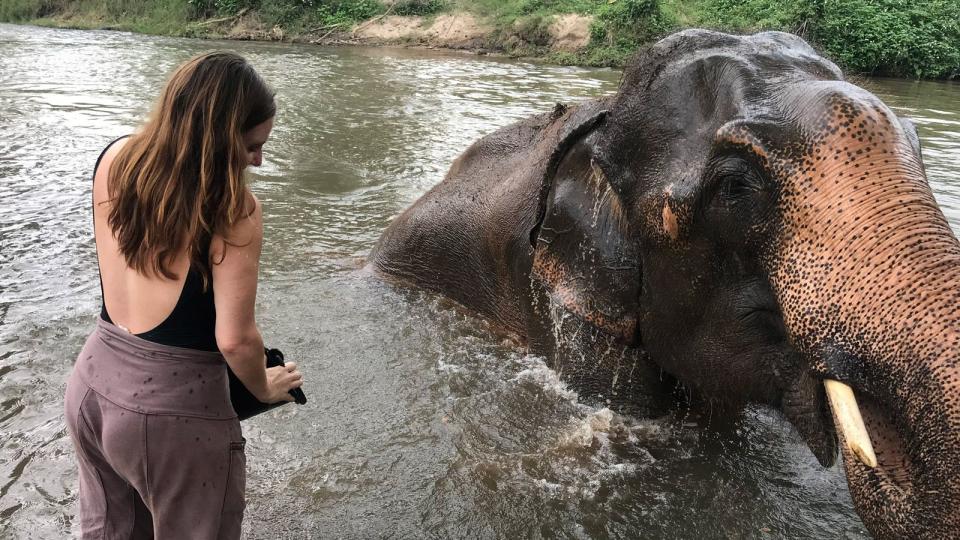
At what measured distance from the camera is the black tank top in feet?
6.15

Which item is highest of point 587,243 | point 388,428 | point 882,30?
point 882,30

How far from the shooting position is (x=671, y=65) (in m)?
2.66

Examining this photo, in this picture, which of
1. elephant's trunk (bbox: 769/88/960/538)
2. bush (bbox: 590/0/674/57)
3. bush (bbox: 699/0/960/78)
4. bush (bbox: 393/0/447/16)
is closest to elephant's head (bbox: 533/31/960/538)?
elephant's trunk (bbox: 769/88/960/538)

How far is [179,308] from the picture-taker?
6.19 feet

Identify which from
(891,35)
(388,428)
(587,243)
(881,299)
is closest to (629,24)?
(891,35)

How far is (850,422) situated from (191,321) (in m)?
1.63

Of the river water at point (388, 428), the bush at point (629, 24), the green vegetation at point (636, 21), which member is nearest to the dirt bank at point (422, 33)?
the green vegetation at point (636, 21)

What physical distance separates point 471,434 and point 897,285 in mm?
2206

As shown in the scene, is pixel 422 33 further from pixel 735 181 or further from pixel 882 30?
pixel 735 181

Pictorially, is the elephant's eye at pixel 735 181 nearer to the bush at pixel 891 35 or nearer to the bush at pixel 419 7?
the bush at pixel 891 35

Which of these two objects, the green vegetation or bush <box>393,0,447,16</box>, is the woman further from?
bush <box>393,0,447,16</box>

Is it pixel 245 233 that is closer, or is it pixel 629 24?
pixel 245 233

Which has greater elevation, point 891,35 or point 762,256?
point 891,35

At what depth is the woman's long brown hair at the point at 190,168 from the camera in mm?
1797
